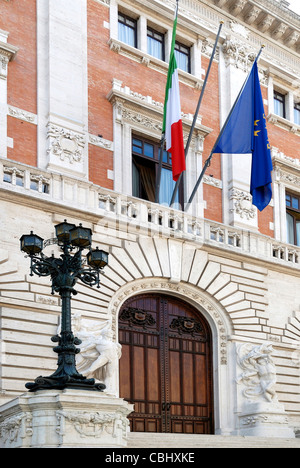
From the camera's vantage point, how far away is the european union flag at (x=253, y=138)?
1927 centimetres

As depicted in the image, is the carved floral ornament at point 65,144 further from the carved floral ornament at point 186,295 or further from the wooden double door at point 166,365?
the wooden double door at point 166,365

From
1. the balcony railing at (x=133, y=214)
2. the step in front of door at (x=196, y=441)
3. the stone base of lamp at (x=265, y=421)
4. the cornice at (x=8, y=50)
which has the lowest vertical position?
the step in front of door at (x=196, y=441)

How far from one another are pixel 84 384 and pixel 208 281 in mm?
7771

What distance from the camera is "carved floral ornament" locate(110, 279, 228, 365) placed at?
17773mm

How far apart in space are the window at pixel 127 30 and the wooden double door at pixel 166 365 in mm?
7237

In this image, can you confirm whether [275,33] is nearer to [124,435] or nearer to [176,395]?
[176,395]

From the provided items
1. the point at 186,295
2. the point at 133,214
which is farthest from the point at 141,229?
the point at 186,295

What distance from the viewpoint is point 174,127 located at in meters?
18.8

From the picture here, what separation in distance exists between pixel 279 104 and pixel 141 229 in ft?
29.1

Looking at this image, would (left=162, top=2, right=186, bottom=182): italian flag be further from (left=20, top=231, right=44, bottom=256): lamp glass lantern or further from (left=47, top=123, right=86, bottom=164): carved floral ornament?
(left=20, top=231, right=44, bottom=256): lamp glass lantern

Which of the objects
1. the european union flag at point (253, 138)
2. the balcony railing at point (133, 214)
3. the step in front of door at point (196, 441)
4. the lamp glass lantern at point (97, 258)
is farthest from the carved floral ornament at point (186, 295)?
the lamp glass lantern at point (97, 258)

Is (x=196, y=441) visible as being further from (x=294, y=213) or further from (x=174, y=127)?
(x=294, y=213)

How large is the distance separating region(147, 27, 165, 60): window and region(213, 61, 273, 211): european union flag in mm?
2938
